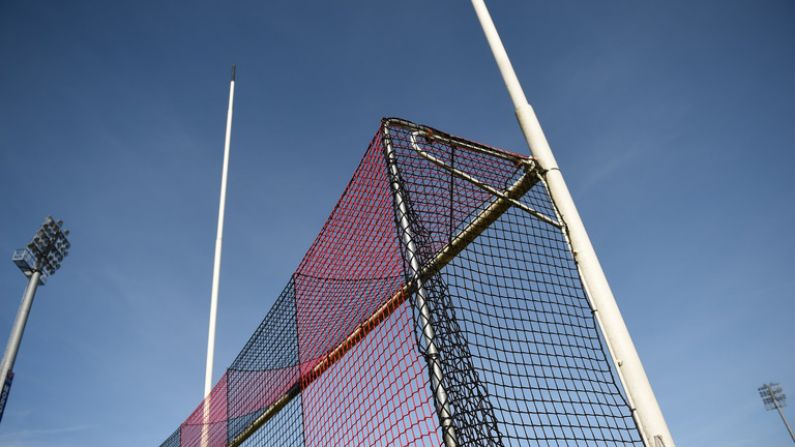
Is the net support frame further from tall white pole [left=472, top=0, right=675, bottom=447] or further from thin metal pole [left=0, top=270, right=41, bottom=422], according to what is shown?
thin metal pole [left=0, top=270, right=41, bottom=422]

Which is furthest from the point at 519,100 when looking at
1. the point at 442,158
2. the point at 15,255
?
the point at 15,255

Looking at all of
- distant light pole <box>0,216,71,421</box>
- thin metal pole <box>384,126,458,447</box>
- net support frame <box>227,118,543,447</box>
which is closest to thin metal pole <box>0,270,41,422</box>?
distant light pole <box>0,216,71,421</box>

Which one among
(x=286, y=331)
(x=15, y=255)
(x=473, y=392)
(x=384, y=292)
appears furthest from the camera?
(x=15, y=255)

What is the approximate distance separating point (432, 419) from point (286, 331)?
2981mm

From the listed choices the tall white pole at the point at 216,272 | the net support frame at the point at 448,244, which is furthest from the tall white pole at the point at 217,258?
the net support frame at the point at 448,244

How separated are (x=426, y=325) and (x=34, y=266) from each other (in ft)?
75.6

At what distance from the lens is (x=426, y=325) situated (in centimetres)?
265

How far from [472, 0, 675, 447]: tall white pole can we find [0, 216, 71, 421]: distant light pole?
19.1 meters

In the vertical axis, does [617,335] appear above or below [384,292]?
below

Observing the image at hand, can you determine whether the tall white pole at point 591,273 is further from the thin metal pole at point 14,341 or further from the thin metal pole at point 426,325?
the thin metal pole at point 14,341

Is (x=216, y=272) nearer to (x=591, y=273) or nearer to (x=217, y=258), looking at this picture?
(x=217, y=258)

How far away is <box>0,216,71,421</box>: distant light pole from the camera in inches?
637

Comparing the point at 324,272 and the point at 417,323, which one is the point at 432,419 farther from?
the point at 324,272

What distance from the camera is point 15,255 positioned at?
63.4ft
